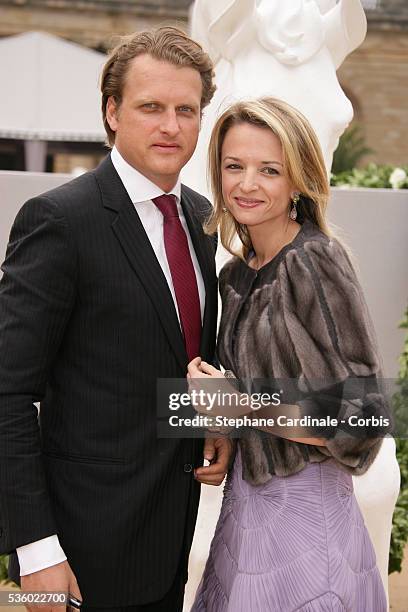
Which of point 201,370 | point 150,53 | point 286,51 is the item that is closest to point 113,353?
point 201,370

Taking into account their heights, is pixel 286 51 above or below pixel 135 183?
above

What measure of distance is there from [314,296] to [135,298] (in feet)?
1.38

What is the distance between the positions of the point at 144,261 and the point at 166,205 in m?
0.21

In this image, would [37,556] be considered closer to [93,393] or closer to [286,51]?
[93,393]

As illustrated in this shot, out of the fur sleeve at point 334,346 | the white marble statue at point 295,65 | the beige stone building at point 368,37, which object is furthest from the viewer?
the beige stone building at point 368,37

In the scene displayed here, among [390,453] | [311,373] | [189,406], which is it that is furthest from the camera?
[390,453]

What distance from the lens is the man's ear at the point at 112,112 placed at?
2.47 meters

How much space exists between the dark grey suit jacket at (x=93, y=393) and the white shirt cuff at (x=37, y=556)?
0.02 meters

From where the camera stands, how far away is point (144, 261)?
236 cm

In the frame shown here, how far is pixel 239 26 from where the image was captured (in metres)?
3.37

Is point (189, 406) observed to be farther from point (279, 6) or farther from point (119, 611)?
point (279, 6)

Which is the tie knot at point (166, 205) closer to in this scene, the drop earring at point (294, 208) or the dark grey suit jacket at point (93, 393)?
the dark grey suit jacket at point (93, 393)

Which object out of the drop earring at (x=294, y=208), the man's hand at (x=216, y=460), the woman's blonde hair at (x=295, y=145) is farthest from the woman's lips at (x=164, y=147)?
the man's hand at (x=216, y=460)

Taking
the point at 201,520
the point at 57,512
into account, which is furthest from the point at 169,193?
the point at 201,520
